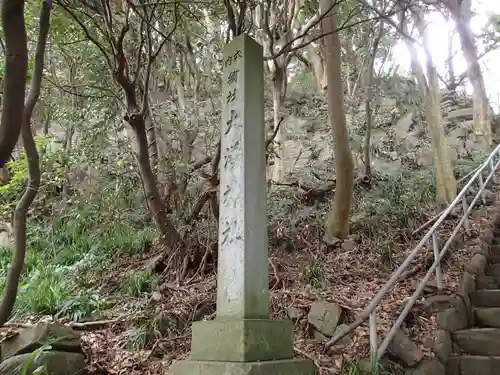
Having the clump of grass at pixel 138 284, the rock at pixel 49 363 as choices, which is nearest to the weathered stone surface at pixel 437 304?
the rock at pixel 49 363

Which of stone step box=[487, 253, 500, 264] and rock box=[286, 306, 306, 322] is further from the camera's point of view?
stone step box=[487, 253, 500, 264]

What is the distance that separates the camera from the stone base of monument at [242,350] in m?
3.14

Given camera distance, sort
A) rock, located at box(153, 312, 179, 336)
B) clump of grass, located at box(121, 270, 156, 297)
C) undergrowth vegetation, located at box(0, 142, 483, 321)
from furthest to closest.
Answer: clump of grass, located at box(121, 270, 156, 297) → undergrowth vegetation, located at box(0, 142, 483, 321) → rock, located at box(153, 312, 179, 336)

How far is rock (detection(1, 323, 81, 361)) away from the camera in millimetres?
4480

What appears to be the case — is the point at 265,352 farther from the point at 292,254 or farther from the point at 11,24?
the point at 292,254

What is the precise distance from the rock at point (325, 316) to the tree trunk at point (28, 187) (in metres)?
3.01

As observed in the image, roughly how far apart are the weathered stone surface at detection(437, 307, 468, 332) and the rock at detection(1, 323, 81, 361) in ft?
11.6

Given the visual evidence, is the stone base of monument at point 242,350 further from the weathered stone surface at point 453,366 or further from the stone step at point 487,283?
the stone step at point 487,283

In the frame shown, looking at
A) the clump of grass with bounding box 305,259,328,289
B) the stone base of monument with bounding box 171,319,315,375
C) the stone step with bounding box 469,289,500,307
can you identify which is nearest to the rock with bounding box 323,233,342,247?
the clump of grass with bounding box 305,259,328,289

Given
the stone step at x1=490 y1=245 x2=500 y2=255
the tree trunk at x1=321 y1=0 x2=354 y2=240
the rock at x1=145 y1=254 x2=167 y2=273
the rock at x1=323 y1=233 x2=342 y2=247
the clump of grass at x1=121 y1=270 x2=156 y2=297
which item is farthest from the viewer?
the rock at x1=323 y1=233 x2=342 y2=247

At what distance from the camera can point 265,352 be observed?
3264 mm

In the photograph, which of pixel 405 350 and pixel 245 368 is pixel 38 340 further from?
pixel 405 350

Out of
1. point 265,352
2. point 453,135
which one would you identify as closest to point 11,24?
point 265,352

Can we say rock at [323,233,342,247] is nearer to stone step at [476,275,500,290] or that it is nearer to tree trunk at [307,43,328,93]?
stone step at [476,275,500,290]
